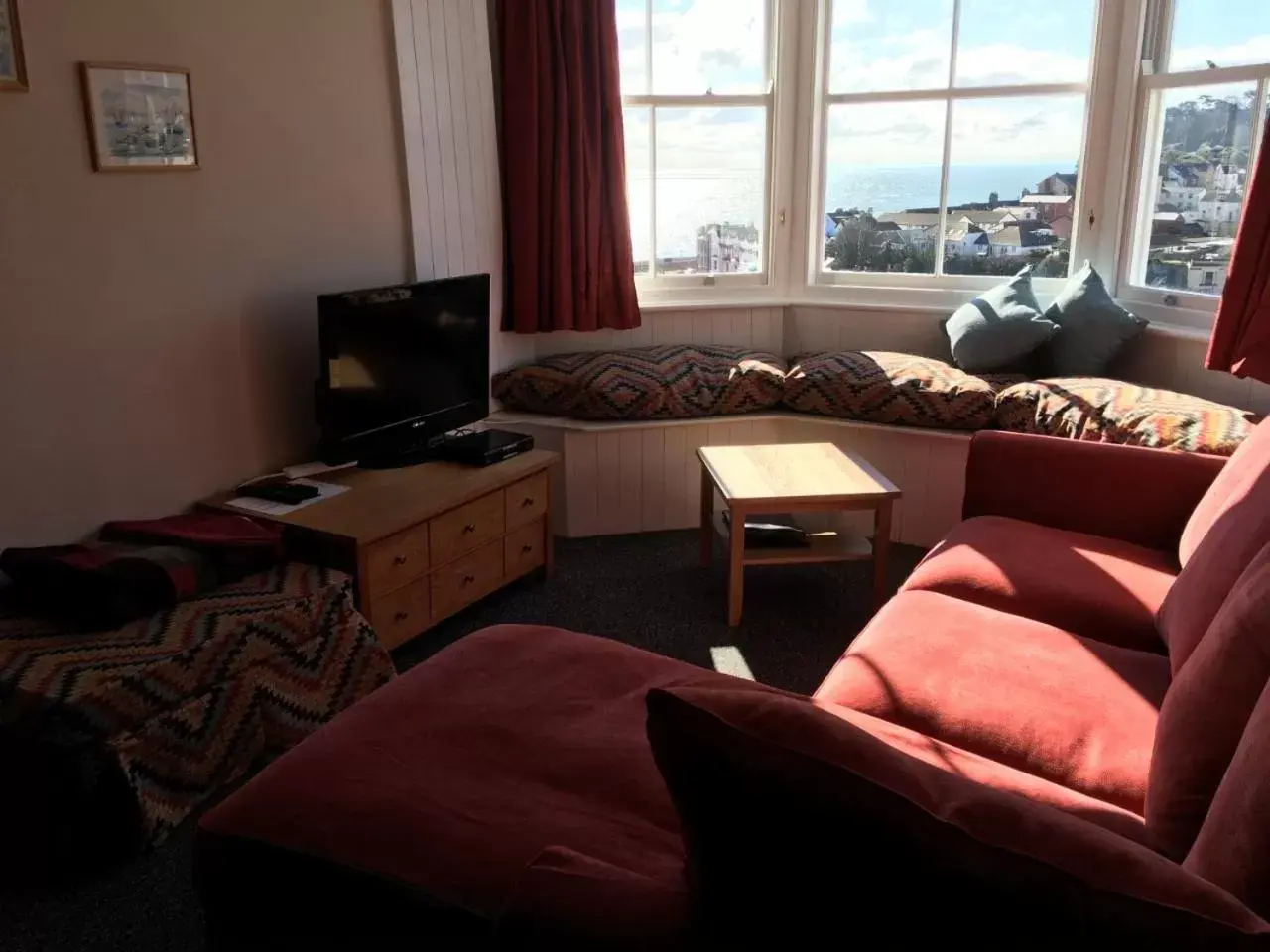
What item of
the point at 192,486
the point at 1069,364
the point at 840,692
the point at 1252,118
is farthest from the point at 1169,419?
the point at 192,486

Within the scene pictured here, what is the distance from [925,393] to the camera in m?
3.73

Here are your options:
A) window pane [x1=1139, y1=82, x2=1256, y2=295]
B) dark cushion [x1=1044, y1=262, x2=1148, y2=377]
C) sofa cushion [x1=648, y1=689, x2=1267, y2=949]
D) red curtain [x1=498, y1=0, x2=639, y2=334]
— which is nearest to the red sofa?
sofa cushion [x1=648, y1=689, x2=1267, y2=949]

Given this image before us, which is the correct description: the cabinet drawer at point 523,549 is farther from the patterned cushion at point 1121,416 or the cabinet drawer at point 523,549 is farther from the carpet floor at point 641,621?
the patterned cushion at point 1121,416

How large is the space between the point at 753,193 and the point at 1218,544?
9.16 ft

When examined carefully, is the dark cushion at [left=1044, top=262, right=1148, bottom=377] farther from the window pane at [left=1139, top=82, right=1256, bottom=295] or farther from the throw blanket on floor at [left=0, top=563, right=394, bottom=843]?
the throw blanket on floor at [left=0, top=563, right=394, bottom=843]

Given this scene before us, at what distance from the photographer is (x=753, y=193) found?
4.37 meters

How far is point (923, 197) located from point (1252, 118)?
1172mm

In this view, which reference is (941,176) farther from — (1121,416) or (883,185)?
(1121,416)

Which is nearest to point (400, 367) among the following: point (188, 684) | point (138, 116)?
point (138, 116)

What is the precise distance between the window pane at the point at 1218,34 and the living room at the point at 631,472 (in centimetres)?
1

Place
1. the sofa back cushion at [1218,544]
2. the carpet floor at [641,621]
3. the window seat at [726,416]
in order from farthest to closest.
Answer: the window seat at [726,416]
the carpet floor at [641,621]
the sofa back cushion at [1218,544]

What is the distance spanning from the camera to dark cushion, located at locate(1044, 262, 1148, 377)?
367 centimetres

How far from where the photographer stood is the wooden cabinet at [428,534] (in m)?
2.72

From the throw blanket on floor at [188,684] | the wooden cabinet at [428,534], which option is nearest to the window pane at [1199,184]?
the wooden cabinet at [428,534]
